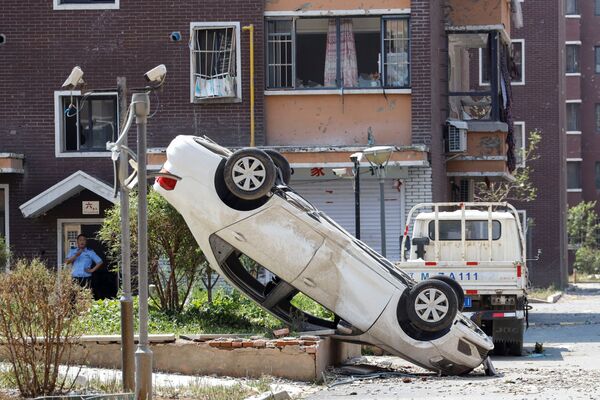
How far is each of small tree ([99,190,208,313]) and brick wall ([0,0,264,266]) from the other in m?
8.84

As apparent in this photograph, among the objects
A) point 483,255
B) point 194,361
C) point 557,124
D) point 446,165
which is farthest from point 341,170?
point 557,124

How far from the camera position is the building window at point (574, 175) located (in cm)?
6725

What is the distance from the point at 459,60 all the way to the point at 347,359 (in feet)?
55.9

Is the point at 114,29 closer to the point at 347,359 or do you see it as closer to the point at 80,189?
the point at 80,189

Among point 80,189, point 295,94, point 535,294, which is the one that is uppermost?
point 295,94

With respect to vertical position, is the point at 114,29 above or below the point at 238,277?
above

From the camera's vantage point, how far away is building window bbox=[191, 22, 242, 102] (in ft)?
92.2

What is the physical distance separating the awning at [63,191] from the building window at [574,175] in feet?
140

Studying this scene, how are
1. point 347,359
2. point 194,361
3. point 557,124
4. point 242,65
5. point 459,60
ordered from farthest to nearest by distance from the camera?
point 557,124, point 459,60, point 242,65, point 347,359, point 194,361

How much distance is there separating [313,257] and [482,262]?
4915 mm

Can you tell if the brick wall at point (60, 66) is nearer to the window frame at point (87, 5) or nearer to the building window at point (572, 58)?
the window frame at point (87, 5)

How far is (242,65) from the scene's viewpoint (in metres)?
28.1

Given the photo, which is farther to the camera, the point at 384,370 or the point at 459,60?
the point at 459,60

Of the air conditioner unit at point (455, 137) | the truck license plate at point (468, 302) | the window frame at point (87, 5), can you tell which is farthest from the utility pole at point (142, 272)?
the air conditioner unit at point (455, 137)
